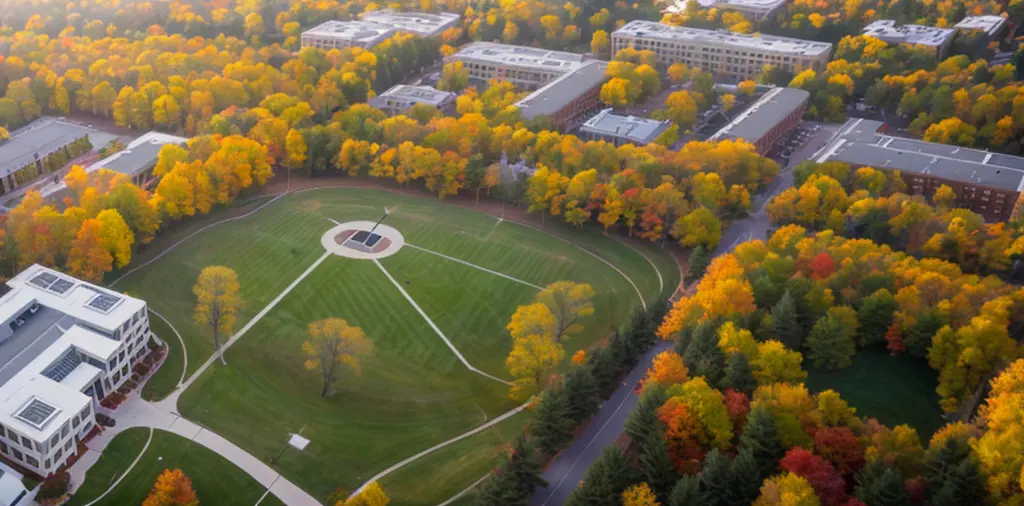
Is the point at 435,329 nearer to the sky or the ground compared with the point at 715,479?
nearer to the ground

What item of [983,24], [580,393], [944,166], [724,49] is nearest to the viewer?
[580,393]

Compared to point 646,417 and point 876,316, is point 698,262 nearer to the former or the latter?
point 876,316

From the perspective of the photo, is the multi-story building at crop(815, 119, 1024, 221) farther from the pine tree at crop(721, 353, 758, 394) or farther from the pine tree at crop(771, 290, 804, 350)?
the pine tree at crop(721, 353, 758, 394)

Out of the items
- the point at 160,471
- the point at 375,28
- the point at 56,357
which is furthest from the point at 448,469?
the point at 375,28

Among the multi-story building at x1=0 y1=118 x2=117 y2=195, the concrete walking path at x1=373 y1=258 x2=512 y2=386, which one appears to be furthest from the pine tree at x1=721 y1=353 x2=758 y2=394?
the multi-story building at x1=0 y1=118 x2=117 y2=195

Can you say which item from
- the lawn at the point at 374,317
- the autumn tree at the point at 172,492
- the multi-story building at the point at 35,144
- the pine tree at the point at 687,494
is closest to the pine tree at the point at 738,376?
the pine tree at the point at 687,494
